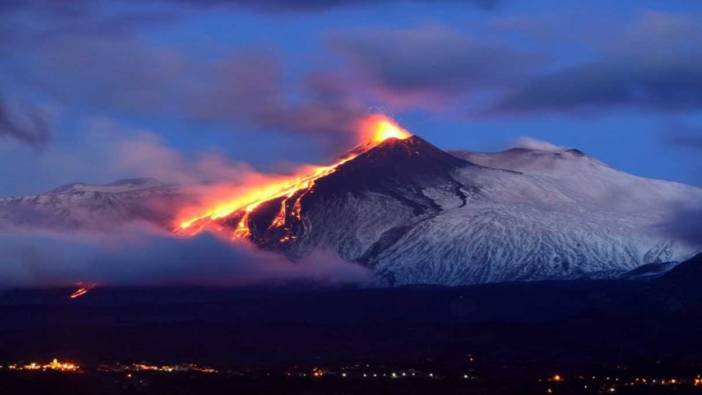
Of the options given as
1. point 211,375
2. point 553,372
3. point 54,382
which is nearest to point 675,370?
point 553,372

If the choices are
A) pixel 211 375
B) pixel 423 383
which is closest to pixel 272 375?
pixel 211 375

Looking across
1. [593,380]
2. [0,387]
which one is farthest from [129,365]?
[593,380]

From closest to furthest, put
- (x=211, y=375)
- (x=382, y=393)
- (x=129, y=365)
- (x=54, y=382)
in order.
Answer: (x=382, y=393) → (x=54, y=382) → (x=211, y=375) → (x=129, y=365)

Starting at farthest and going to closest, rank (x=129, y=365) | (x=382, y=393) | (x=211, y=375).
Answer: (x=129, y=365) → (x=211, y=375) → (x=382, y=393)

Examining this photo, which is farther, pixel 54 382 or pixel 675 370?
pixel 675 370

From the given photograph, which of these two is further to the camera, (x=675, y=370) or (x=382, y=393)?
(x=675, y=370)

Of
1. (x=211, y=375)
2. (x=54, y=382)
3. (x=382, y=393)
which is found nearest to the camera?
(x=382, y=393)

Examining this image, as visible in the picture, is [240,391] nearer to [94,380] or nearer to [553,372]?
[94,380]

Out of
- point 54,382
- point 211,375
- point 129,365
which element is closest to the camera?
point 54,382

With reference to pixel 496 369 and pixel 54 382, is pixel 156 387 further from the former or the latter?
pixel 496 369
